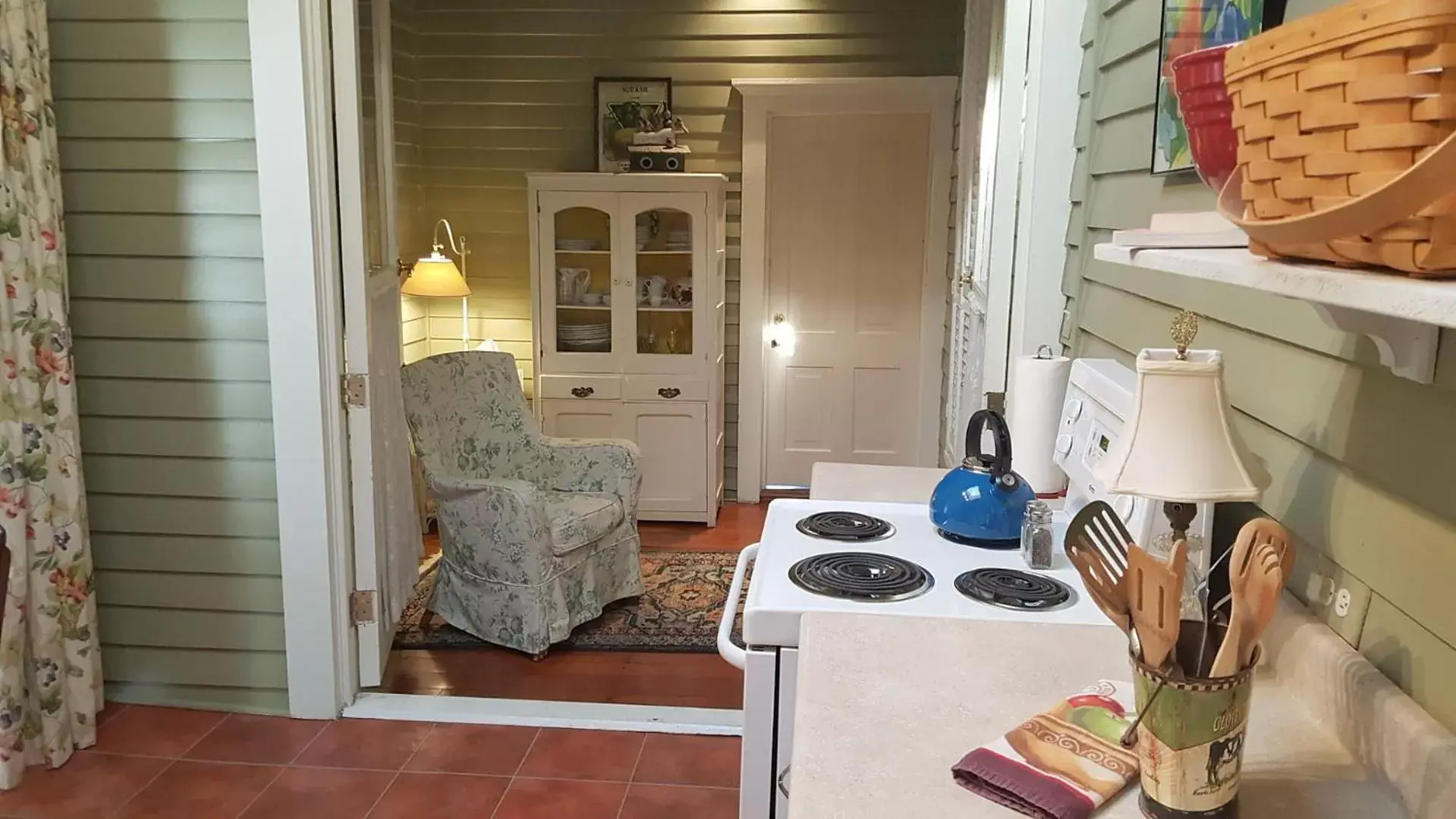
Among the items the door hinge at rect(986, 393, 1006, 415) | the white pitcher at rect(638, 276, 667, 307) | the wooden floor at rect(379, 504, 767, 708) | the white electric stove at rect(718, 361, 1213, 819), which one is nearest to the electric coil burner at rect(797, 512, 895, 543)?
the white electric stove at rect(718, 361, 1213, 819)

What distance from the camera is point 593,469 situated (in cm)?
382

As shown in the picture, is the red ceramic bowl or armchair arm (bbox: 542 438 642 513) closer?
the red ceramic bowl

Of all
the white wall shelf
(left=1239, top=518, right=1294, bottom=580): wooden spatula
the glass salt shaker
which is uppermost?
the white wall shelf

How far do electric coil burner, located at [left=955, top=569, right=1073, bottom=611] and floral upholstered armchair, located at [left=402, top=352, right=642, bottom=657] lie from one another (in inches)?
77.1

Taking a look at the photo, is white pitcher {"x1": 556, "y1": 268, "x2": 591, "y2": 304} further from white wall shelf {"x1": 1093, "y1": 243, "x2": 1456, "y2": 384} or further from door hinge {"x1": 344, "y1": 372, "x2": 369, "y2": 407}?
white wall shelf {"x1": 1093, "y1": 243, "x2": 1456, "y2": 384}

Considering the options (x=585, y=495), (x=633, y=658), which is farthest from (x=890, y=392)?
(x=633, y=658)

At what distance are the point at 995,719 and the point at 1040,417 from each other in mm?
995

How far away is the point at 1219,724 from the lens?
3.00ft

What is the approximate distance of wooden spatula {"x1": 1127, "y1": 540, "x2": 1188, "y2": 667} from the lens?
903mm

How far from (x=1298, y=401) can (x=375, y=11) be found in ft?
9.85

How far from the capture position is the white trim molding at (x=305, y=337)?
2521mm

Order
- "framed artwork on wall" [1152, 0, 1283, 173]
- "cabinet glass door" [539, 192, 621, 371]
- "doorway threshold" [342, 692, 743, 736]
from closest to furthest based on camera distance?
1. "framed artwork on wall" [1152, 0, 1283, 173]
2. "doorway threshold" [342, 692, 743, 736]
3. "cabinet glass door" [539, 192, 621, 371]

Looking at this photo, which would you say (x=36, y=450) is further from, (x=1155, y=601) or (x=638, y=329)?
(x=638, y=329)

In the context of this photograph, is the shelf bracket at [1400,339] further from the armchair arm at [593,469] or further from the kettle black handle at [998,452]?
the armchair arm at [593,469]
